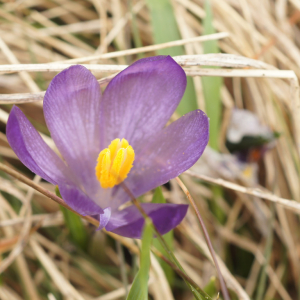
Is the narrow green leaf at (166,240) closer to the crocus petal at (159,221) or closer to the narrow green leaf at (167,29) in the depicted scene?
the crocus petal at (159,221)

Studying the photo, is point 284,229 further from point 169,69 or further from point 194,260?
point 169,69

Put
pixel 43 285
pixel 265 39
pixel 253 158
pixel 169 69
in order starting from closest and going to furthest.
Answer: pixel 169 69 → pixel 43 285 → pixel 253 158 → pixel 265 39

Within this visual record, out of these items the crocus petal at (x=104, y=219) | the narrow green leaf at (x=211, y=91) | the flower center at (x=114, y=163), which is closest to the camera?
the crocus petal at (x=104, y=219)

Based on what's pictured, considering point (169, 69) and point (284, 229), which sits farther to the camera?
point (284, 229)

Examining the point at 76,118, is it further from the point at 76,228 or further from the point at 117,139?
the point at 76,228

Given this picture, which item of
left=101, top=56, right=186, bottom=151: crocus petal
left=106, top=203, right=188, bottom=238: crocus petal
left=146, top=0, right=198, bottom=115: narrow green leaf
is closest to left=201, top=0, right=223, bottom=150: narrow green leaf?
left=146, top=0, right=198, bottom=115: narrow green leaf

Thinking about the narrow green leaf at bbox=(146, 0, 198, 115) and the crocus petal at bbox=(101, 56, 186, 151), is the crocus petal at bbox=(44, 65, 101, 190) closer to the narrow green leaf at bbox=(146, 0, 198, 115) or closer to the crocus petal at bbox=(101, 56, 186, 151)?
the crocus petal at bbox=(101, 56, 186, 151)

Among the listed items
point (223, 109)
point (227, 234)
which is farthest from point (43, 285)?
point (223, 109)

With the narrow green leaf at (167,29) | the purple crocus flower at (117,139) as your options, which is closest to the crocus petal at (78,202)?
the purple crocus flower at (117,139)
